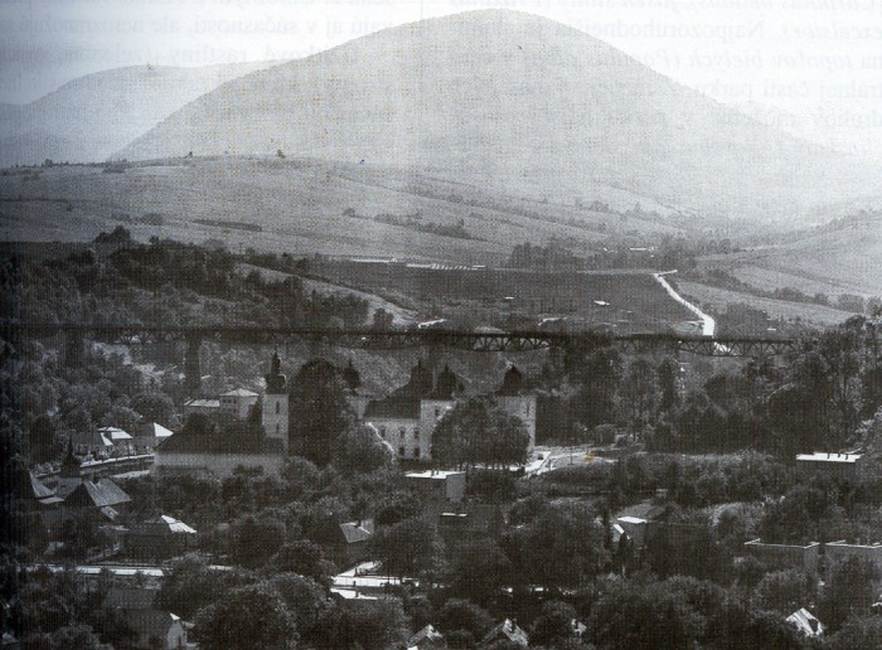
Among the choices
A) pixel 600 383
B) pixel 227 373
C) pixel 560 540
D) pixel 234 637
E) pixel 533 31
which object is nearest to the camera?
pixel 234 637

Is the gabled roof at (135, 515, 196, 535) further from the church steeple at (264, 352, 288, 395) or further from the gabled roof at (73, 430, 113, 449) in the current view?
the gabled roof at (73, 430, 113, 449)

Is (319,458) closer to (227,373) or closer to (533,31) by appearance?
(227,373)

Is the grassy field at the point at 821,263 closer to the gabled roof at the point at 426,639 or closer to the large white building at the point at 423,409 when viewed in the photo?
the large white building at the point at 423,409

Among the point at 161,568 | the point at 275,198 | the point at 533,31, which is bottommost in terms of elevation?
the point at 161,568

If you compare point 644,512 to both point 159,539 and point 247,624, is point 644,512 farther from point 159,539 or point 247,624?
point 247,624

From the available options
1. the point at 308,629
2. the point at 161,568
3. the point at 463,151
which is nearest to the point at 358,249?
the point at 463,151

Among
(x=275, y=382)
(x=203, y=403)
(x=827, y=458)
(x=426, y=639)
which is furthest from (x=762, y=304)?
(x=426, y=639)

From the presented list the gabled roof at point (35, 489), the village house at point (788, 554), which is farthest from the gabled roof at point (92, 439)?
the village house at point (788, 554)
